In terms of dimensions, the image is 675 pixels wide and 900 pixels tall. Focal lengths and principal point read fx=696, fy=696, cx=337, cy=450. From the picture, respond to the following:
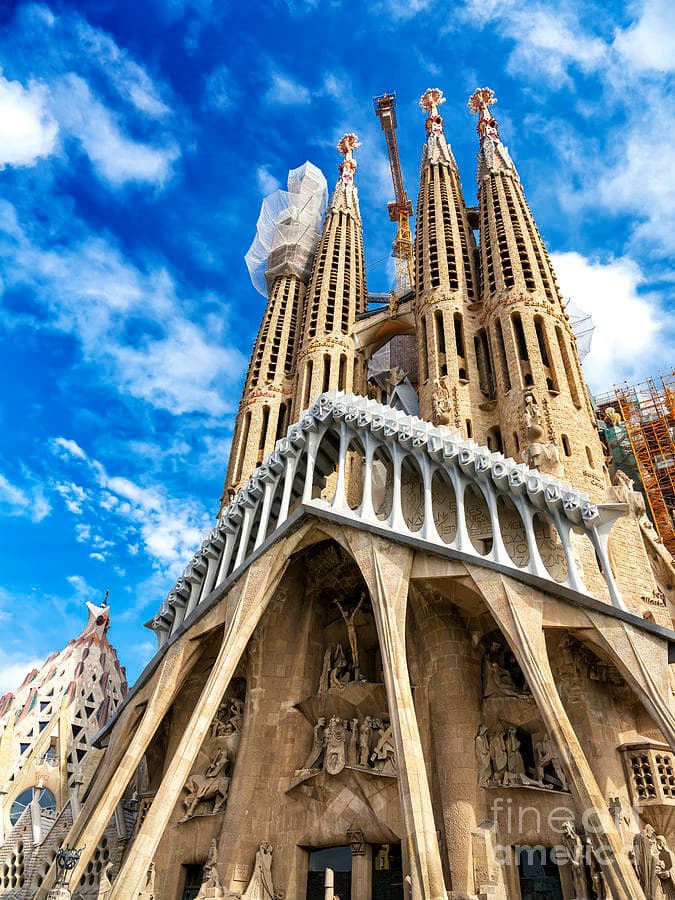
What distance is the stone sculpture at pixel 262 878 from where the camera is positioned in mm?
13258

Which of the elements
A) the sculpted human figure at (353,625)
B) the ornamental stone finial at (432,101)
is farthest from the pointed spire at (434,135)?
the sculpted human figure at (353,625)

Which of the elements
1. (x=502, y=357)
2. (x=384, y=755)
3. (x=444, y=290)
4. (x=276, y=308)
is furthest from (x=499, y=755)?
(x=276, y=308)

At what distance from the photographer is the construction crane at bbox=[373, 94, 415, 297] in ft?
129

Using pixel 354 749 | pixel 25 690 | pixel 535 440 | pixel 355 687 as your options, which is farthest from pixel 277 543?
pixel 25 690

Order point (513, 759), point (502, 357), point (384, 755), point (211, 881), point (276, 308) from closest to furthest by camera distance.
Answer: point (513, 759)
point (211, 881)
point (384, 755)
point (502, 357)
point (276, 308)

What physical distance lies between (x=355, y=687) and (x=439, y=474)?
495 centimetres

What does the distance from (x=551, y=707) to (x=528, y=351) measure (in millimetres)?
10172

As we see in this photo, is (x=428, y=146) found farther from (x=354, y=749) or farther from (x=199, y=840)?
(x=199, y=840)

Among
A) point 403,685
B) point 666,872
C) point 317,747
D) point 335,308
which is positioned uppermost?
point 335,308

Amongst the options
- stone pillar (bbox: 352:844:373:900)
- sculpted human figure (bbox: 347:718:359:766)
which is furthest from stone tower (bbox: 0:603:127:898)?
sculpted human figure (bbox: 347:718:359:766)

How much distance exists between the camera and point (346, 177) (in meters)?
33.4

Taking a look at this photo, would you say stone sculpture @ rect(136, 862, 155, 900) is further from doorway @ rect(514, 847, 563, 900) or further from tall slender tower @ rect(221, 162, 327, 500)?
tall slender tower @ rect(221, 162, 327, 500)

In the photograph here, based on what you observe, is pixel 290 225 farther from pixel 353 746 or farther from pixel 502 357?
pixel 353 746

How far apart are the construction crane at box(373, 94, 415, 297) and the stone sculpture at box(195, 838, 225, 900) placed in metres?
30.6
